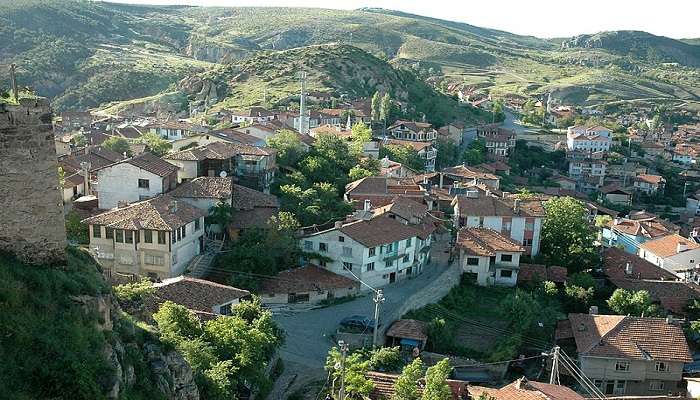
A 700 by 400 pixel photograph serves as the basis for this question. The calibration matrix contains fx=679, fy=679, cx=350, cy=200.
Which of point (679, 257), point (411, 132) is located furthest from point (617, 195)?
point (679, 257)

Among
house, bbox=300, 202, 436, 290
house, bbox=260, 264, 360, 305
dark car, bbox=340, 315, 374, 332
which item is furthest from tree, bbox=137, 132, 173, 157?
dark car, bbox=340, 315, 374, 332

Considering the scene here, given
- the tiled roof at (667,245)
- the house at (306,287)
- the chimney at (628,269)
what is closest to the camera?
the house at (306,287)

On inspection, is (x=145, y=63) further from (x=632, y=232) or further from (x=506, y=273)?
(x=506, y=273)

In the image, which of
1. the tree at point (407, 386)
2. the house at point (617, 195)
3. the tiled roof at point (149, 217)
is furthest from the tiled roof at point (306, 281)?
the house at point (617, 195)

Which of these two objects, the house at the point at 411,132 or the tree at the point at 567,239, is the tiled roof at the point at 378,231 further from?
Answer: the house at the point at 411,132

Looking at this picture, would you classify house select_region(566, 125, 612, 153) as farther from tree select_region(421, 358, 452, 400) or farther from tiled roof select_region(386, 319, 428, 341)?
tree select_region(421, 358, 452, 400)

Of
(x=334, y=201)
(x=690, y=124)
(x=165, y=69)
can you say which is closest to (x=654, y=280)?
(x=334, y=201)
